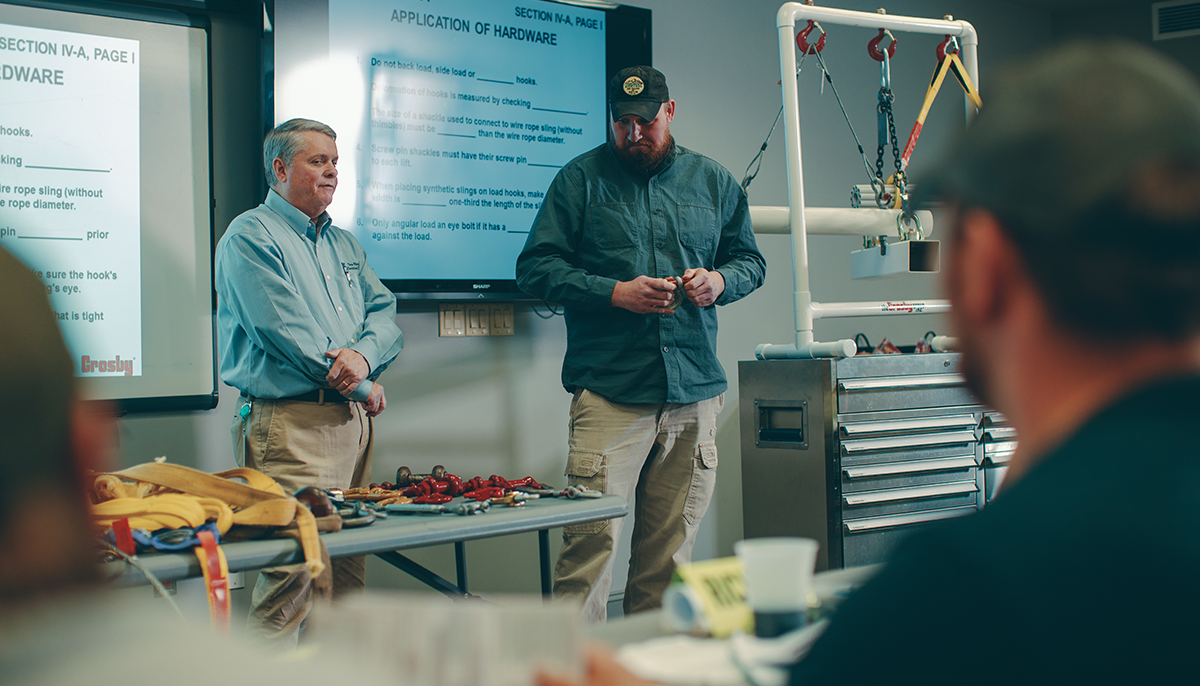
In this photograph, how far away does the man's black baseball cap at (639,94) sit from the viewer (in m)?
2.55

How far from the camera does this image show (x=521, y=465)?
10.7 feet

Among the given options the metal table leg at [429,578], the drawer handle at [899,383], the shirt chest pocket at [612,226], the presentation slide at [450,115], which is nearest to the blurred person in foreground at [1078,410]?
the metal table leg at [429,578]

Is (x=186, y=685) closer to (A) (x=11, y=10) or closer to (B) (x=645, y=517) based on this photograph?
(B) (x=645, y=517)

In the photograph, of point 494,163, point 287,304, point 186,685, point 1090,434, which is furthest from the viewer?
point 494,163

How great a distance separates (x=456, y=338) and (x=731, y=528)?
4.96 ft

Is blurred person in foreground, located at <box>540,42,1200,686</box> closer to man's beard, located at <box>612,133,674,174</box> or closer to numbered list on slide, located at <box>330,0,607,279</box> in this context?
man's beard, located at <box>612,133,674,174</box>

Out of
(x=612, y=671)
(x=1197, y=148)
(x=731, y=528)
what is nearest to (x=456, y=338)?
(x=731, y=528)

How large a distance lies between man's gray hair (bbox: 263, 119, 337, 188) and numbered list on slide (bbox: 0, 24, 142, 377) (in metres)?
0.42

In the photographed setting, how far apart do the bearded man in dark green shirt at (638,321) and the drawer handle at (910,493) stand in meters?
0.46

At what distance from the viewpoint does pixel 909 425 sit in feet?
8.97

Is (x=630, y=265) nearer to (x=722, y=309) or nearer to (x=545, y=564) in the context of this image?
(x=545, y=564)

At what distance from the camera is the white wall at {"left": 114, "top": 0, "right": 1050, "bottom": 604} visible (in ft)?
9.00

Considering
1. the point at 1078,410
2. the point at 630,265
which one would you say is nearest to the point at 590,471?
the point at 630,265

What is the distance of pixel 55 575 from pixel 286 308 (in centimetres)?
201
